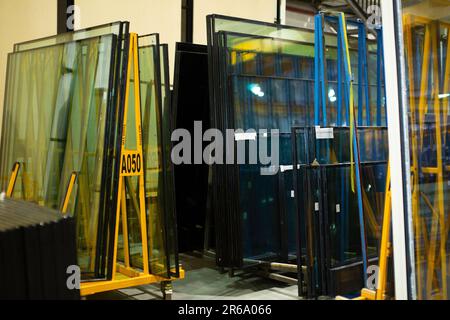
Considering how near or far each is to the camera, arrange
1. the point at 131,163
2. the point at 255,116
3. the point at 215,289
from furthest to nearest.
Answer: the point at 255,116
the point at 215,289
the point at 131,163

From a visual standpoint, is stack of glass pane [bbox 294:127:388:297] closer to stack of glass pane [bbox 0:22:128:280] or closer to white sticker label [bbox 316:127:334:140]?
white sticker label [bbox 316:127:334:140]

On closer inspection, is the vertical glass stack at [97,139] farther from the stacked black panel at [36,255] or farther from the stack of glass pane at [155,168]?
the stacked black panel at [36,255]

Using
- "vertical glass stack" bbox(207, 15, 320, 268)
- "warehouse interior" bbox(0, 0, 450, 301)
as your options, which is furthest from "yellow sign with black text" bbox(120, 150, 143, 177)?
"vertical glass stack" bbox(207, 15, 320, 268)

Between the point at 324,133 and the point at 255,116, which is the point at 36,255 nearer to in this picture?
the point at 324,133

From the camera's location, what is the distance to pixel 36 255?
4.90ft

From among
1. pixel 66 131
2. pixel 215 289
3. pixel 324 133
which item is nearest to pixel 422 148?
pixel 324 133

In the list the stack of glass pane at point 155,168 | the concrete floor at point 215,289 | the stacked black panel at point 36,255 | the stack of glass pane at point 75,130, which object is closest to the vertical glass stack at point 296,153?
the concrete floor at point 215,289

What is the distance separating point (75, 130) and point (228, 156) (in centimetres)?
112

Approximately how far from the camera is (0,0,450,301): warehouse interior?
2.02 meters

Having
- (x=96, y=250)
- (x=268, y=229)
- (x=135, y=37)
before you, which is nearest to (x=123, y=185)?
(x=96, y=250)

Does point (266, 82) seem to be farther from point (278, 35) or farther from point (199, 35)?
point (199, 35)

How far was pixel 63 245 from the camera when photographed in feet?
5.27

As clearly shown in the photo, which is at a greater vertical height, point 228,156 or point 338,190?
point 228,156

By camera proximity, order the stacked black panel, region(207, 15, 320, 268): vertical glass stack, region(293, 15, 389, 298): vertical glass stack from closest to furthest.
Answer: the stacked black panel, region(293, 15, 389, 298): vertical glass stack, region(207, 15, 320, 268): vertical glass stack
